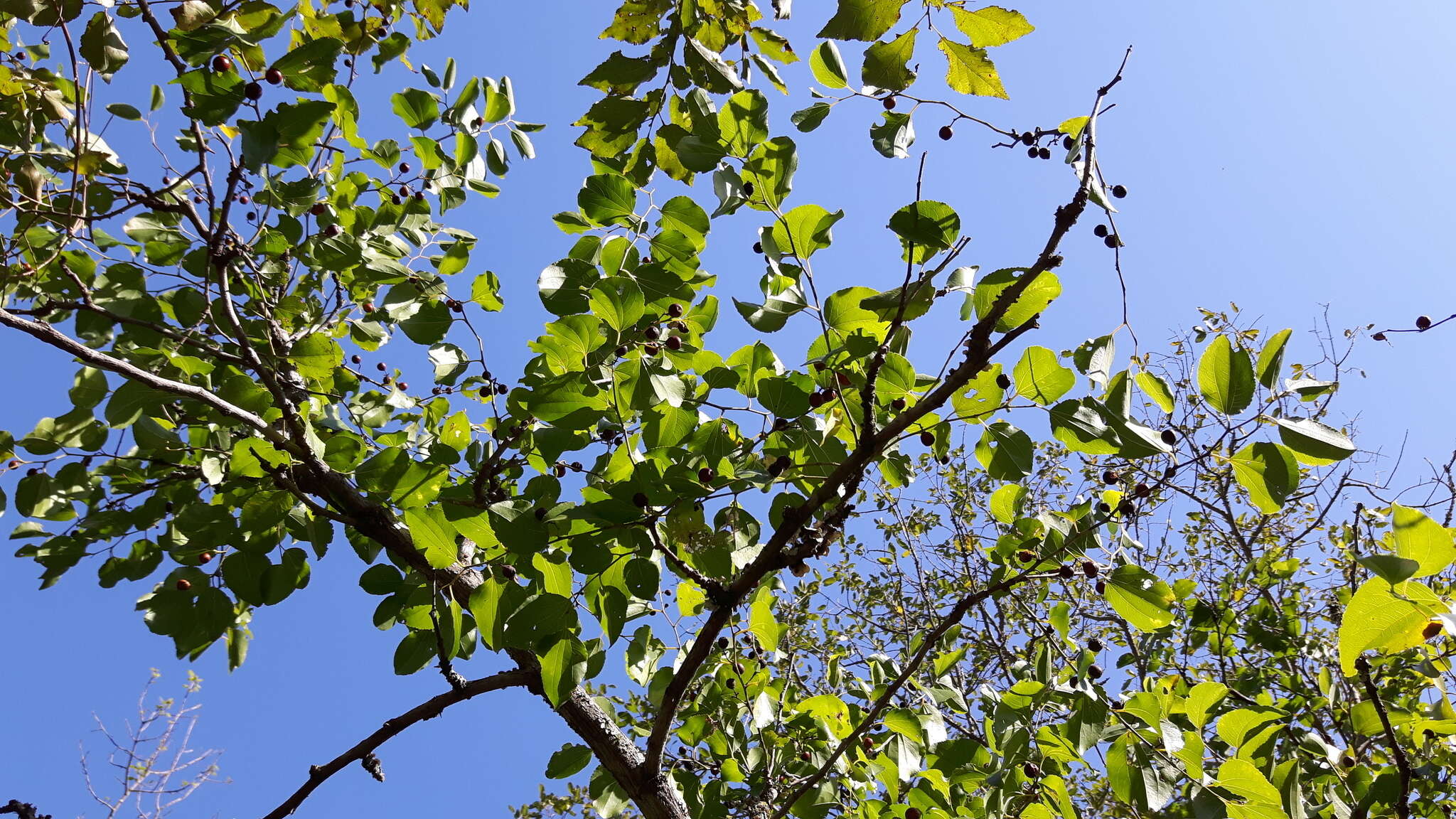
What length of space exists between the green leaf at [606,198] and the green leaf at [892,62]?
70cm

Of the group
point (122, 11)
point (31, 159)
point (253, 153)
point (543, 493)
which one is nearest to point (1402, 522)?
point (543, 493)

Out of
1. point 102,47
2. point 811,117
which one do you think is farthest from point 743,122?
point 102,47

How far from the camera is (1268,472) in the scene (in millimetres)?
1654

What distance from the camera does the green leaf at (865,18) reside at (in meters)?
1.83

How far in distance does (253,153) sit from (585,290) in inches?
33.7

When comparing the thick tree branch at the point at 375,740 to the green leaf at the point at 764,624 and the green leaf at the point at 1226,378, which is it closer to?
the green leaf at the point at 764,624

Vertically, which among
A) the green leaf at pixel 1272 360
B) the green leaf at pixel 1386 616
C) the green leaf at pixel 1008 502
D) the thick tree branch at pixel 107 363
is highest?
the thick tree branch at pixel 107 363

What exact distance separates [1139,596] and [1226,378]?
60 cm

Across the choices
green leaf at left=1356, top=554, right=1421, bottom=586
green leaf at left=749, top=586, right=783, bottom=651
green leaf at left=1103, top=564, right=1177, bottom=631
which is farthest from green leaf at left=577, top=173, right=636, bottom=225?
green leaf at left=1356, top=554, right=1421, bottom=586

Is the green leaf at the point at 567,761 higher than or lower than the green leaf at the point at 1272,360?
higher

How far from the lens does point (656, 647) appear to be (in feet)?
10.1

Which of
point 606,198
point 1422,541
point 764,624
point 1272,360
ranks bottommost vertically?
point 1422,541

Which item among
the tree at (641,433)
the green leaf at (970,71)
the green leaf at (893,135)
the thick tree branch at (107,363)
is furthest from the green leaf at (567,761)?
the green leaf at (970,71)

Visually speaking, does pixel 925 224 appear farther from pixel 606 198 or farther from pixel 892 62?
pixel 606 198
